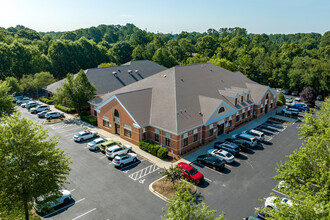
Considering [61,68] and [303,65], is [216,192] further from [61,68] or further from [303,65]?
[61,68]

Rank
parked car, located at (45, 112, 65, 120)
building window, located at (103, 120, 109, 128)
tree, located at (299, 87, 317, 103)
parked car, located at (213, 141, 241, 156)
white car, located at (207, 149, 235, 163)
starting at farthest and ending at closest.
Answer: tree, located at (299, 87, 317, 103), parked car, located at (45, 112, 65, 120), building window, located at (103, 120, 109, 128), parked car, located at (213, 141, 241, 156), white car, located at (207, 149, 235, 163)

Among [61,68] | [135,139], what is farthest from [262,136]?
Answer: [61,68]

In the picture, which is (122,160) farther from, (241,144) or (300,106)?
(300,106)

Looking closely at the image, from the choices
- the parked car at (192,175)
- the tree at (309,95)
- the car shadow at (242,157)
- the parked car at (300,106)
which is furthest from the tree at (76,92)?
the tree at (309,95)

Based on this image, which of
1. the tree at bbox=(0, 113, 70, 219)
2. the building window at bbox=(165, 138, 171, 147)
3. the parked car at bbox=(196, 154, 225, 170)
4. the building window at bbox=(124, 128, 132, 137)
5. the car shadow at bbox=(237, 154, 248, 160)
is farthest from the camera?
the building window at bbox=(124, 128, 132, 137)

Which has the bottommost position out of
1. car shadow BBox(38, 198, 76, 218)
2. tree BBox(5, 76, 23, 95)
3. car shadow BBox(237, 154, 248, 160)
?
car shadow BBox(38, 198, 76, 218)

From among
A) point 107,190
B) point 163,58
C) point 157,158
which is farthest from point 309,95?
point 107,190

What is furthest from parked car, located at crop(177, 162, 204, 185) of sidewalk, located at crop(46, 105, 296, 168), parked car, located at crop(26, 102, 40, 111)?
parked car, located at crop(26, 102, 40, 111)

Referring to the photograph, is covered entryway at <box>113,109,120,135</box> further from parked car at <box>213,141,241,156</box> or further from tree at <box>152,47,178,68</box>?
tree at <box>152,47,178,68</box>
